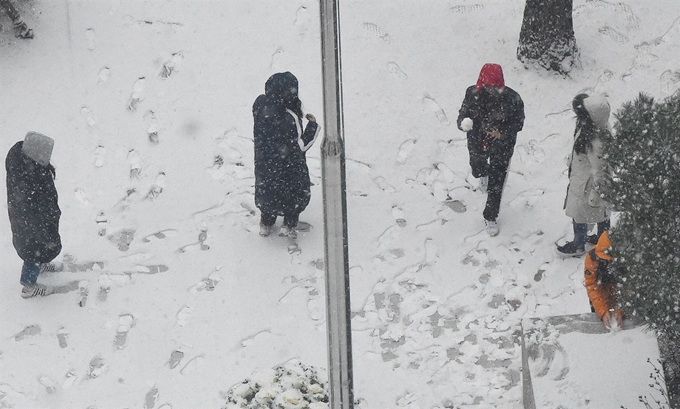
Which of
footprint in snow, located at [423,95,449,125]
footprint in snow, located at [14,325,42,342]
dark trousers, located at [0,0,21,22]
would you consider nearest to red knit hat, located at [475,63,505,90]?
footprint in snow, located at [423,95,449,125]

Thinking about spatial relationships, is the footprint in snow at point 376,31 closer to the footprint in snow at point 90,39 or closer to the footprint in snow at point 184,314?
the footprint in snow at point 90,39

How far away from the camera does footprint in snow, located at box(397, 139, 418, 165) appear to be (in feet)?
28.7

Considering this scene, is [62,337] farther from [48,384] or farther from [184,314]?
[184,314]

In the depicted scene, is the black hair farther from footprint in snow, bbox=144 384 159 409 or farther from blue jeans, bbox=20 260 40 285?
blue jeans, bbox=20 260 40 285

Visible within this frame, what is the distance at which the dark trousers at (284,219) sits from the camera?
7891 mm

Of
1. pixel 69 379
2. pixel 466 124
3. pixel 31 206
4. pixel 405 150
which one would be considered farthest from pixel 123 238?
pixel 466 124

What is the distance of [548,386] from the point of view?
609 cm

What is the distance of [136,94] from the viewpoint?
30.9 ft

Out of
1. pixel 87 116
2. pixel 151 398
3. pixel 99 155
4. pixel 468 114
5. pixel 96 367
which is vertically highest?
pixel 468 114

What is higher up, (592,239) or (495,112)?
(495,112)

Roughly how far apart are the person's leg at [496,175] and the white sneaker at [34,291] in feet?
11.3

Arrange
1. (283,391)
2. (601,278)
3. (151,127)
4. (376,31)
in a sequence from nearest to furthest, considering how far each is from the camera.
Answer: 1. (283,391)
2. (601,278)
3. (151,127)
4. (376,31)

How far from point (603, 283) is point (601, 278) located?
0.07 metres

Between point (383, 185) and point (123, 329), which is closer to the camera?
point (123, 329)
